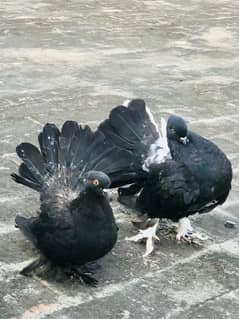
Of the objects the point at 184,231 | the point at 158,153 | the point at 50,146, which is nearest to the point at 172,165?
the point at 158,153

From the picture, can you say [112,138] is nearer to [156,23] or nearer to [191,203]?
[191,203]

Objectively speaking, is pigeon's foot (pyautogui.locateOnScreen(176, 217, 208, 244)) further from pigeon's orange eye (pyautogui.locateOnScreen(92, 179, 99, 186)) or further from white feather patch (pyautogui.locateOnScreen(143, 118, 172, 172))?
pigeon's orange eye (pyautogui.locateOnScreen(92, 179, 99, 186))

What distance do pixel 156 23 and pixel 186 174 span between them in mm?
7264

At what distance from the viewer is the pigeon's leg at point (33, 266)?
4.14 meters

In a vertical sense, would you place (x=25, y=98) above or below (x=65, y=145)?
below

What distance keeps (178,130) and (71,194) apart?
76 centimetres

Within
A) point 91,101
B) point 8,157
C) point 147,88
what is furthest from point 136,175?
point 147,88

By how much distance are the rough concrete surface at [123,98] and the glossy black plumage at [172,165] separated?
0.31m

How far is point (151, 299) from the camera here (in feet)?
13.2


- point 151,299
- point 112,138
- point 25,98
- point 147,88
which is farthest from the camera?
point 147,88

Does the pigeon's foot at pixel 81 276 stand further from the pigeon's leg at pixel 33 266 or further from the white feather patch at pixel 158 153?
the white feather patch at pixel 158 153

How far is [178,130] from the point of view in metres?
4.49

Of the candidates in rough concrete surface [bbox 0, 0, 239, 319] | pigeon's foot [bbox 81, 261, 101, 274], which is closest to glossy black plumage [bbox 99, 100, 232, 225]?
rough concrete surface [bbox 0, 0, 239, 319]

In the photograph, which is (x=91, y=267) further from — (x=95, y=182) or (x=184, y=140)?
(x=184, y=140)
